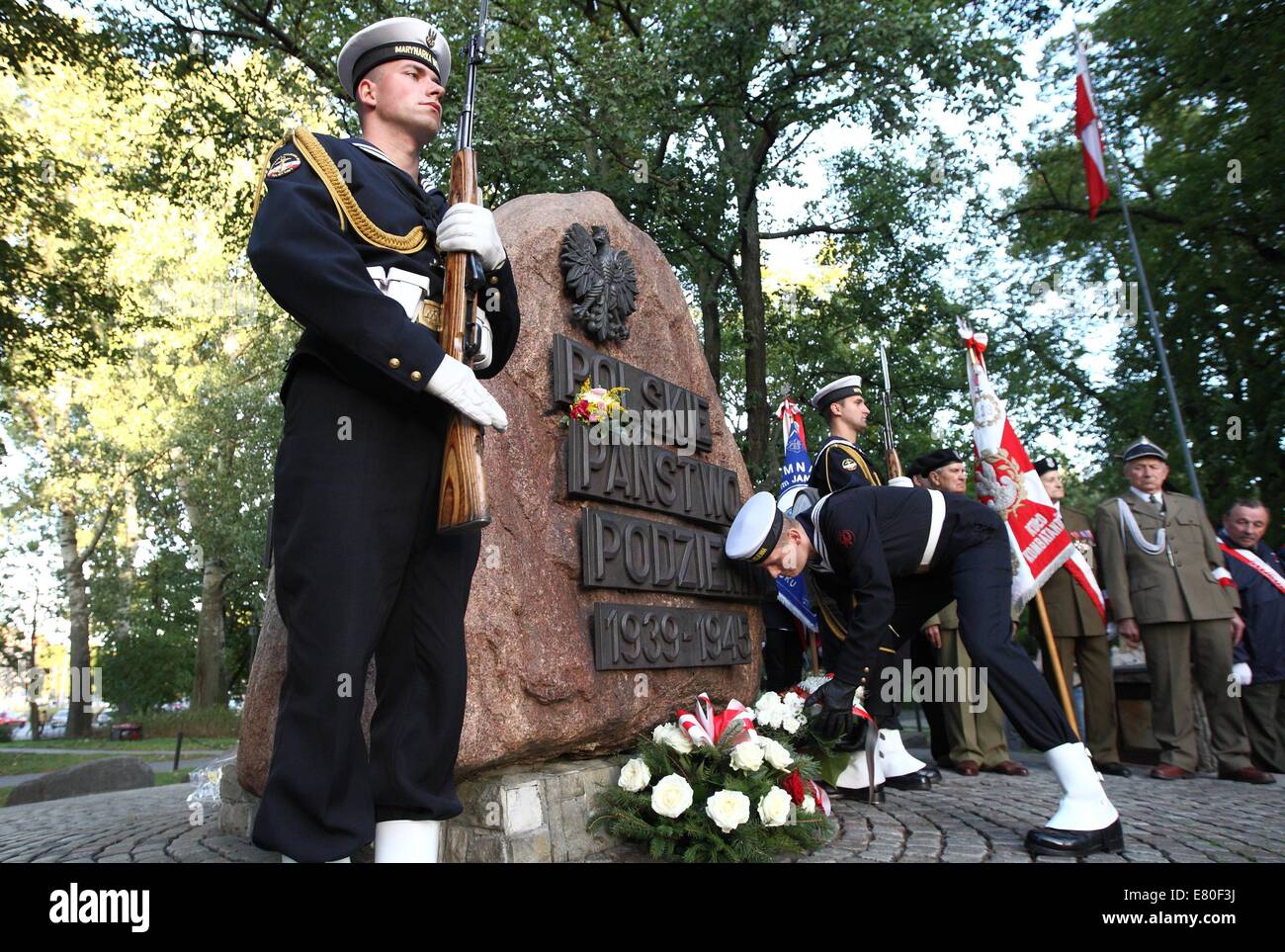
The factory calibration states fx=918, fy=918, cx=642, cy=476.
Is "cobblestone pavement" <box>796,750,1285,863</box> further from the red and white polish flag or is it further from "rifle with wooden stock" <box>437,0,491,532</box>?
the red and white polish flag

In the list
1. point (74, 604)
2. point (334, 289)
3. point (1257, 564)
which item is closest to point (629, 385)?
point (334, 289)

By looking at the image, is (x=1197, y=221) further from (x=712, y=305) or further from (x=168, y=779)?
(x=168, y=779)

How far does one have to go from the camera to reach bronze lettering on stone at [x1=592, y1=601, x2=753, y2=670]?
13.5 feet

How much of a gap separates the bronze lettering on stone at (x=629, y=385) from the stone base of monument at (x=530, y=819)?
5.47 ft

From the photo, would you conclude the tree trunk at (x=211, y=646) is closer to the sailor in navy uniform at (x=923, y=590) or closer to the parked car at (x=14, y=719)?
the parked car at (x=14, y=719)

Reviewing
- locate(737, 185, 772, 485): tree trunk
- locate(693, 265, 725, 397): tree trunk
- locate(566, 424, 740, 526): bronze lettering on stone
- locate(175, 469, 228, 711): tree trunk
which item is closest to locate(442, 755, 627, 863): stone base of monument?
locate(566, 424, 740, 526): bronze lettering on stone

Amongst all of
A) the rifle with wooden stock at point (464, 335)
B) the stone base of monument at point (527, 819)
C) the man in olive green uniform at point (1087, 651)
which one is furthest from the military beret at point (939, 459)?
the rifle with wooden stock at point (464, 335)

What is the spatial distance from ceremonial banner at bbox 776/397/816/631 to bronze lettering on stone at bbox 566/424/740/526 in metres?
1.06

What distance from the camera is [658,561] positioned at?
4.57m

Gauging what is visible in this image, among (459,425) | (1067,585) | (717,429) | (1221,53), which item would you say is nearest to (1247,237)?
(1221,53)

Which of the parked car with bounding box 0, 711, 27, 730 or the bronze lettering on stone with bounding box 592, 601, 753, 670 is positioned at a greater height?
the bronze lettering on stone with bounding box 592, 601, 753, 670

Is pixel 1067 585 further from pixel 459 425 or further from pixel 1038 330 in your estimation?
pixel 1038 330
